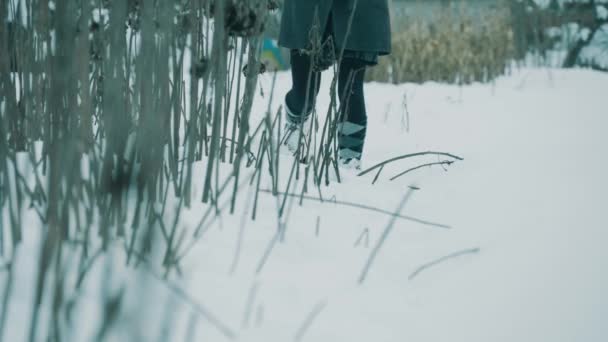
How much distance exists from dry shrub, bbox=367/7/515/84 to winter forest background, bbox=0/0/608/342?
2.24 m

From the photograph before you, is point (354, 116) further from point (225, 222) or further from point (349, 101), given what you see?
point (225, 222)

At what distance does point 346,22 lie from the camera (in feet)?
6.48

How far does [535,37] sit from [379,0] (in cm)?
315

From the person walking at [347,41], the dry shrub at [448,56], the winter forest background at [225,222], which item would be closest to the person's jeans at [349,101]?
the person walking at [347,41]

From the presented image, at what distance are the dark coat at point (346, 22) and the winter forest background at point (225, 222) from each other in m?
0.33

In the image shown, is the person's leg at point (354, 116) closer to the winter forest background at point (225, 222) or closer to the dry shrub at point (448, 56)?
the winter forest background at point (225, 222)

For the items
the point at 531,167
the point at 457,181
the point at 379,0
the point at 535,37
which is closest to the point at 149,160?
the point at 457,181

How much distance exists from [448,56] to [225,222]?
11.7 ft

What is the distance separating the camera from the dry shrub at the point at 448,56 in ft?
14.5

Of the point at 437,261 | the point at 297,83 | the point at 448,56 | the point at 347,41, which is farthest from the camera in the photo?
the point at 448,56

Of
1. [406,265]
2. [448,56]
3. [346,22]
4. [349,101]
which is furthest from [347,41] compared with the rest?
[448,56]

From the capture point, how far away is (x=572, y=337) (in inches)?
41.1

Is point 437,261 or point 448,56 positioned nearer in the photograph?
point 437,261

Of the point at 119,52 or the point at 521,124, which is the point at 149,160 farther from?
the point at 521,124
